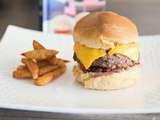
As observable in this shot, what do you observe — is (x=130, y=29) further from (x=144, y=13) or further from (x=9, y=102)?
(x=144, y=13)

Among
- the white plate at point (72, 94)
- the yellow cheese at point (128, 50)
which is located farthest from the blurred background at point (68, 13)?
the yellow cheese at point (128, 50)

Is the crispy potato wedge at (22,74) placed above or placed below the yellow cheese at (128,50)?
below

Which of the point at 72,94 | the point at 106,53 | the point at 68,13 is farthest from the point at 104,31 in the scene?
the point at 68,13

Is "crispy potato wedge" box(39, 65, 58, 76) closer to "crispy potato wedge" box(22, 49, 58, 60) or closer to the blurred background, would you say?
"crispy potato wedge" box(22, 49, 58, 60)

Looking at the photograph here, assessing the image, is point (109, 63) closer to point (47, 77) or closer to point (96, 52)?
point (96, 52)

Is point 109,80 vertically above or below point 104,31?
below

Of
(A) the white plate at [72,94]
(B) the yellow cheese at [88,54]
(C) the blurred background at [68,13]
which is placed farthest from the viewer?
(C) the blurred background at [68,13]

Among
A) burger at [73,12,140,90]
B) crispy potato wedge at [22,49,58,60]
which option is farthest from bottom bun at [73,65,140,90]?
crispy potato wedge at [22,49,58,60]

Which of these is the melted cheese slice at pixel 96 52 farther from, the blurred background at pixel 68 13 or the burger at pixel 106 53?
the blurred background at pixel 68 13
